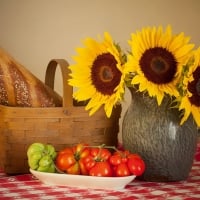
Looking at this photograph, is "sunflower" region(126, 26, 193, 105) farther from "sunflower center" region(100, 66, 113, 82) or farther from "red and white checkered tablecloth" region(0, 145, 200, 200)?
"red and white checkered tablecloth" region(0, 145, 200, 200)

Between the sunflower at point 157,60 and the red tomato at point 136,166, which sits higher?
the sunflower at point 157,60

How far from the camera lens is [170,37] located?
3.28 feet

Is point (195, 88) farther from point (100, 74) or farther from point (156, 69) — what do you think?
point (100, 74)

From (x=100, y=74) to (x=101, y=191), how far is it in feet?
0.82

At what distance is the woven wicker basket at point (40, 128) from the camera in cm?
111

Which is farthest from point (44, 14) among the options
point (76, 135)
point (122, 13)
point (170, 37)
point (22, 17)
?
point (170, 37)

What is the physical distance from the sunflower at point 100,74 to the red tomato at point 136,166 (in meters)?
0.11

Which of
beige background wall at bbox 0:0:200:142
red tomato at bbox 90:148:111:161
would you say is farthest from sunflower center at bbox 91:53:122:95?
beige background wall at bbox 0:0:200:142

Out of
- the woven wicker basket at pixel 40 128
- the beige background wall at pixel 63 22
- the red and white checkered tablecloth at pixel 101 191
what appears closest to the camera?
the red and white checkered tablecloth at pixel 101 191

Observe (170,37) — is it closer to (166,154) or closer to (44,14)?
(166,154)

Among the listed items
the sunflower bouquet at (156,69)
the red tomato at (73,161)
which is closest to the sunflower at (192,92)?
the sunflower bouquet at (156,69)

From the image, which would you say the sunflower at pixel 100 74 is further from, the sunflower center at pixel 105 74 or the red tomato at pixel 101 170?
the red tomato at pixel 101 170

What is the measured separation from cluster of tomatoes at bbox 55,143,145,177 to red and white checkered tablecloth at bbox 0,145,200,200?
0.04m

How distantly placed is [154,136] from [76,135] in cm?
21
